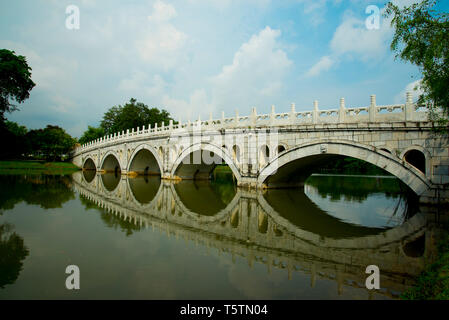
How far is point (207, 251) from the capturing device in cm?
674

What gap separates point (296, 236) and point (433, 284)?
3762 millimetres

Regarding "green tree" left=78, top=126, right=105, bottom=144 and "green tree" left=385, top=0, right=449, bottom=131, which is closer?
"green tree" left=385, top=0, right=449, bottom=131

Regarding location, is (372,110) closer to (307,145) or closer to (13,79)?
(307,145)

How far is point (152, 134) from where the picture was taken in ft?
90.3

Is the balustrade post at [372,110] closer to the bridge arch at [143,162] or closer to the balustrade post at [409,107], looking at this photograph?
the balustrade post at [409,107]

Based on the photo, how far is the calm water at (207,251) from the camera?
4.73 metres

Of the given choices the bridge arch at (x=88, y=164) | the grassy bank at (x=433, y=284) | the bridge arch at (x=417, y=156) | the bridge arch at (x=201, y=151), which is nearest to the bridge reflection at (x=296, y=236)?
the grassy bank at (x=433, y=284)

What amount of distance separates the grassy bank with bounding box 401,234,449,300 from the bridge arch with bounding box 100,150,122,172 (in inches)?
1377

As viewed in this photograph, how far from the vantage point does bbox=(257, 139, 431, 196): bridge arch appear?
11.8 meters

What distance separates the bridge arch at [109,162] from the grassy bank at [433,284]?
115ft

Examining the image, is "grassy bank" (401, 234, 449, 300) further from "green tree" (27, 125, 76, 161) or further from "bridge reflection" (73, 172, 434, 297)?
"green tree" (27, 125, 76, 161)

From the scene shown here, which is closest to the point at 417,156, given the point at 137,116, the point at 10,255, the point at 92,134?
the point at 10,255
